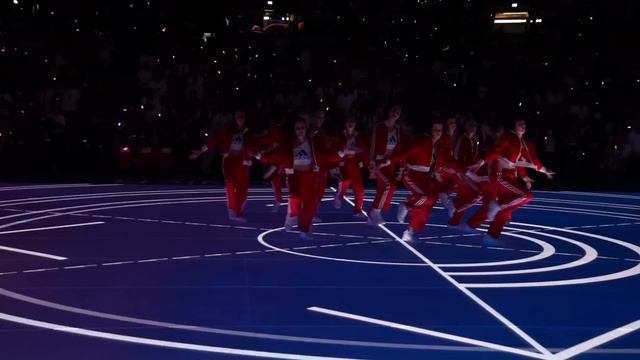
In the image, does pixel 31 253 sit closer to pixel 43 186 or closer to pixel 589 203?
pixel 43 186

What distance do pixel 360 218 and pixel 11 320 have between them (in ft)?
26.1

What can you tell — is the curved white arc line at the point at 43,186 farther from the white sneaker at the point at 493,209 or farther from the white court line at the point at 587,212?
the white sneaker at the point at 493,209

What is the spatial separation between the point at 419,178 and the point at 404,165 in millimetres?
989

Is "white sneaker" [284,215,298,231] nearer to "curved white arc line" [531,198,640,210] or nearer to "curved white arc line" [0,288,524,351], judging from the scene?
"curved white arc line" [0,288,524,351]

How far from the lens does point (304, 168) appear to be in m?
12.8

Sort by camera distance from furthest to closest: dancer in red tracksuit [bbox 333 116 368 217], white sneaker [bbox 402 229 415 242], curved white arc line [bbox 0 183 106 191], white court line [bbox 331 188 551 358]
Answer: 1. curved white arc line [bbox 0 183 106 191]
2. dancer in red tracksuit [bbox 333 116 368 217]
3. white sneaker [bbox 402 229 415 242]
4. white court line [bbox 331 188 551 358]

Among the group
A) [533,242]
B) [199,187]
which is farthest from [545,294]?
[199,187]

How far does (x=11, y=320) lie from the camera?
7902 mm

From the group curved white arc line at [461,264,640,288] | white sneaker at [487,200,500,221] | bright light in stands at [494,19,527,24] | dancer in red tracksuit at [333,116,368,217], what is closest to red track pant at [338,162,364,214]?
dancer in red tracksuit at [333,116,368,217]

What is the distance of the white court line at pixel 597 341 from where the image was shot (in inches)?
283

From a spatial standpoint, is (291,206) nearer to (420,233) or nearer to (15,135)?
(420,233)

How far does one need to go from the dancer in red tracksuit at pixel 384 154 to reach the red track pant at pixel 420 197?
1394mm

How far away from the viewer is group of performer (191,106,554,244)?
41.4 feet

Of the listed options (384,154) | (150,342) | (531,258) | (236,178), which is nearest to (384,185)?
(384,154)
